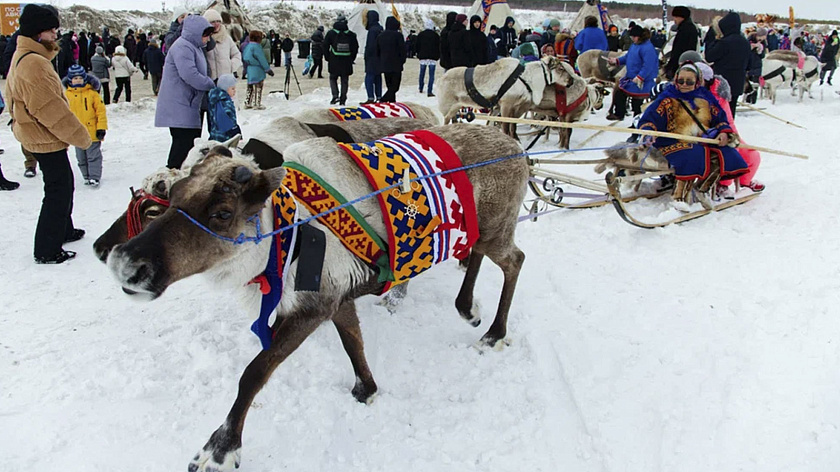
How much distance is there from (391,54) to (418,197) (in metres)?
9.37

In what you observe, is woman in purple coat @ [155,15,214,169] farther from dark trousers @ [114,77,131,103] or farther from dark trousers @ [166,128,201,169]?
dark trousers @ [114,77,131,103]

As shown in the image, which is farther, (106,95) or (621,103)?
(106,95)

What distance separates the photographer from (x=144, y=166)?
319 inches

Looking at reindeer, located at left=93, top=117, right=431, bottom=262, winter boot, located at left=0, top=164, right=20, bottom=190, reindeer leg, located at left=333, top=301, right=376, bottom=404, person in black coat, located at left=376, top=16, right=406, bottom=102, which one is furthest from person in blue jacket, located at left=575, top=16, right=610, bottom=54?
reindeer leg, located at left=333, top=301, right=376, bottom=404

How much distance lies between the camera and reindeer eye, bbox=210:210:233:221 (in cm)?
239

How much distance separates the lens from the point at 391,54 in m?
11.8

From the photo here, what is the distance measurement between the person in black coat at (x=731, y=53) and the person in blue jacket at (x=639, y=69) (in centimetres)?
177

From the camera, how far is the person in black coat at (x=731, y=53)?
8.29 meters

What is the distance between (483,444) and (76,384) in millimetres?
2298

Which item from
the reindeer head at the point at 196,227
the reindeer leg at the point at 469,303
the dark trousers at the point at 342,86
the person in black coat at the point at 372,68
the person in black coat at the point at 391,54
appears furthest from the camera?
the dark trousers at the point at 342,86

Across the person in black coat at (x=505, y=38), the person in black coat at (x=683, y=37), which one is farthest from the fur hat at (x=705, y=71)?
the person in black coat at (x=505, y=38)

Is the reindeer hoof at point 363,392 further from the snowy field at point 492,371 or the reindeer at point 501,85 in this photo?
the reindeer at point 501,85

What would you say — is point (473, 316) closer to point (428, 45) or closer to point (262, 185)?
point (262, 185)

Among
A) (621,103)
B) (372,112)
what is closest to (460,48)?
(621,103)
